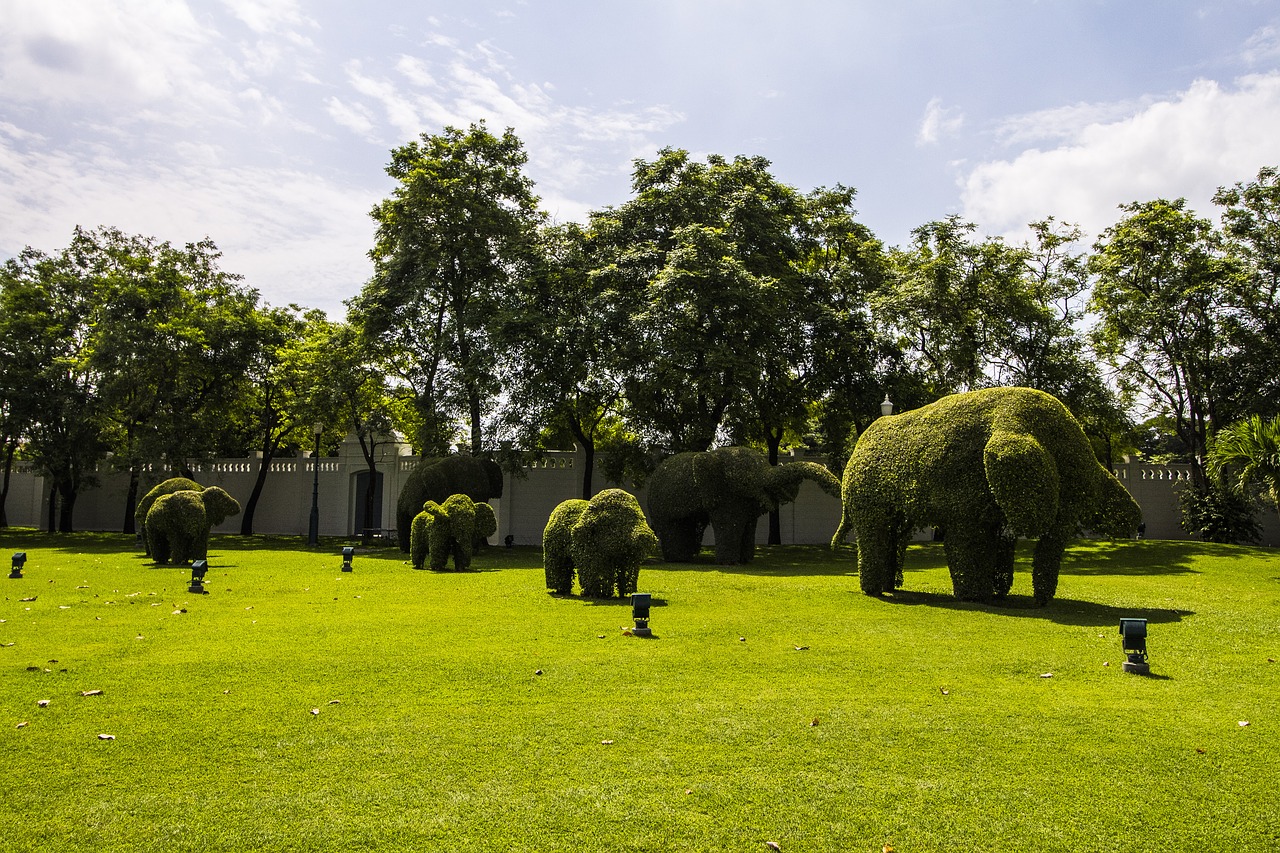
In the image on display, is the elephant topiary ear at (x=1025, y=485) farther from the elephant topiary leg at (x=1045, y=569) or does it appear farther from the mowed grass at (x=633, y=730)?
the mowed grass at (x=633, y=730)

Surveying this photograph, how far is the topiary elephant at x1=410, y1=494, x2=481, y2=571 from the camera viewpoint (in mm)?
17688

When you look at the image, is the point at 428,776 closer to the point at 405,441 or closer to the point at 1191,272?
the point at 1191,272

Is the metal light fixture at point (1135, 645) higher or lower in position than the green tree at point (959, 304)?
lower

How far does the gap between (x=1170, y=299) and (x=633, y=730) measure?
23546 mm

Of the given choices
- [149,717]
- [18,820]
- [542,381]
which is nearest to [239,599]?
[149,717]

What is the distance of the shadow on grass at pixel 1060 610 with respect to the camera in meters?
10.7

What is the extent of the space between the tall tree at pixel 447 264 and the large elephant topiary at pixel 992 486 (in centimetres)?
1493

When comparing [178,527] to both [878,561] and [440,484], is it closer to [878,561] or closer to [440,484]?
[440,484]

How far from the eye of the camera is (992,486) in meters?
11.1

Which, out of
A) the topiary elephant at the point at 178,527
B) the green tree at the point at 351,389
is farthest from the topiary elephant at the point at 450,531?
the green tree at the point at 351,389

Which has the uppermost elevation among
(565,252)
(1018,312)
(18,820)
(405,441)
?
(565,252)

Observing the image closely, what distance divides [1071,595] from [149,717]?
494 inches

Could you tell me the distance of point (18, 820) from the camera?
4.46m

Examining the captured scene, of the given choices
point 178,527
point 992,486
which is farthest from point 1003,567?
point 178,527
